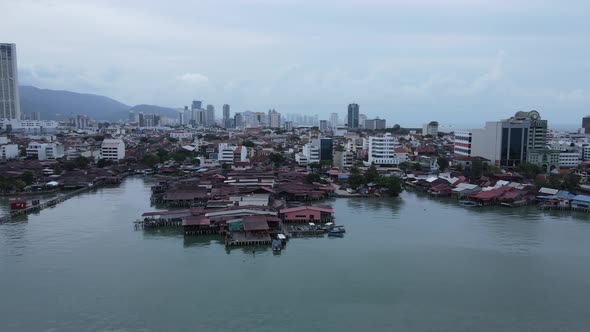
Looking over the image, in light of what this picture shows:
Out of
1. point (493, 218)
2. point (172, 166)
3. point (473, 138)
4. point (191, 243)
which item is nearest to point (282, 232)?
point (191, 243)

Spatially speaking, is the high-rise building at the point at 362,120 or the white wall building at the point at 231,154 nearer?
the white wall building at the point at 231,154

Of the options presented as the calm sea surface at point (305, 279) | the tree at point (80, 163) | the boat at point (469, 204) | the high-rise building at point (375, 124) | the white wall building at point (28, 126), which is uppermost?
the high-rise building at point (375, 124)

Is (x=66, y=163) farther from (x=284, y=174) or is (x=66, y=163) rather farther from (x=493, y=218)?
(x=493, y=218)

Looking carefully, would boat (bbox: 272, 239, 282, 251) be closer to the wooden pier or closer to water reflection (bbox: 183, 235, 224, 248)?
Result: water reflection (bbox: 183, 235, 224, 248)

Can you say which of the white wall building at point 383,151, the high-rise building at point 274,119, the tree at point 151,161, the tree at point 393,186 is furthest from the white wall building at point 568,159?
the high-rise building at point 274,119

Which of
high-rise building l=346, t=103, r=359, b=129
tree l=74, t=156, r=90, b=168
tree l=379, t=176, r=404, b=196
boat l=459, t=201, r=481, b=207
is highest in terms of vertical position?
high-rise building l=346, t=103, r=359, b=129

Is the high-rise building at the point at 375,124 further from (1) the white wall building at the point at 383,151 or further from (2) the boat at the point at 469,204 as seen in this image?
(2) the boat at the point at 469,204

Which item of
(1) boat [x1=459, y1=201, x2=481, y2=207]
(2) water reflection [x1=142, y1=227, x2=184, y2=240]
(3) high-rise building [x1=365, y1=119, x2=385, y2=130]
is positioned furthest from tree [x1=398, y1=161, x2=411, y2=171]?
(3) high-rise building [x1=365, y1=119, x2=385, y2=130]
